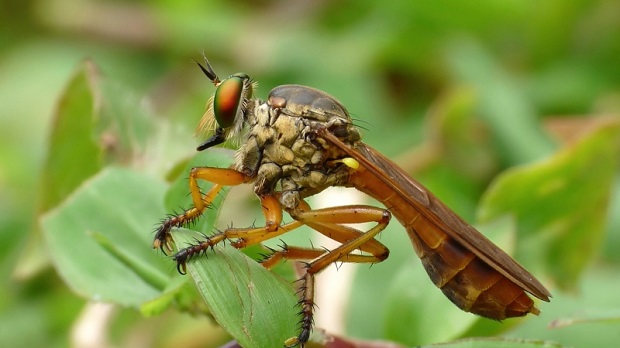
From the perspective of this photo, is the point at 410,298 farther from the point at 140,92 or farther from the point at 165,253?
the point at 140,92

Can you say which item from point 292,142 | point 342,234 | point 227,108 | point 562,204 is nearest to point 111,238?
point 227,108

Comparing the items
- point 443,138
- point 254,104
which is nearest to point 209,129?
point 254,104

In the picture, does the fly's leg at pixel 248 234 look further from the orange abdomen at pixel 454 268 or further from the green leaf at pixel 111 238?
the orange abdomen at pixel 454 268

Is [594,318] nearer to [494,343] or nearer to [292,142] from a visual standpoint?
[494,343]

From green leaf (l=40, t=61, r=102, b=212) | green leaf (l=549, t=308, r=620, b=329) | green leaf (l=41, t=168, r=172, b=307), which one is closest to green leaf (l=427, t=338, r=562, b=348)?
green leaf (l=549, t=308, r=620, b=329)

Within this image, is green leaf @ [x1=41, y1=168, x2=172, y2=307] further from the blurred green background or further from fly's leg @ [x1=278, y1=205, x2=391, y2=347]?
fly's leg @ [x1=278, y1=205, x2=391, y2=347]
